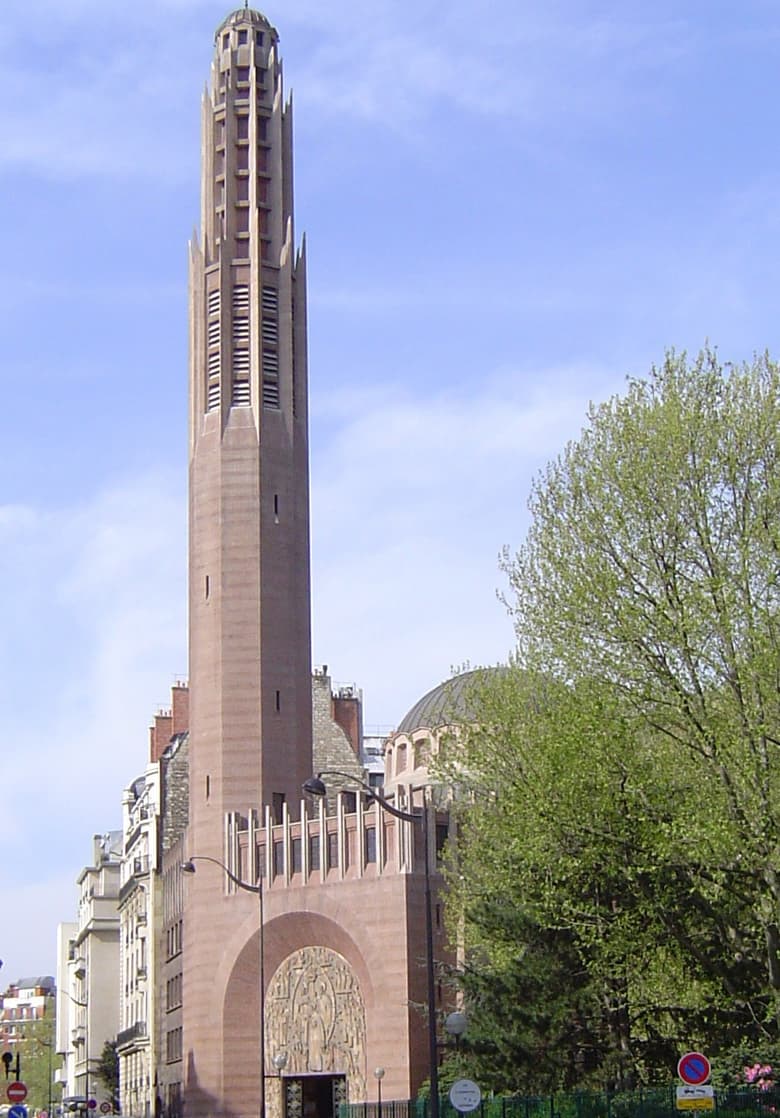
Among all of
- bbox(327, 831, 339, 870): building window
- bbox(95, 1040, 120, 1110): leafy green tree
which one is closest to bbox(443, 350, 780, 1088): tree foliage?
bbox(327, 831, 339, 870): building window

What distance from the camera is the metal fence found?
2698 cm

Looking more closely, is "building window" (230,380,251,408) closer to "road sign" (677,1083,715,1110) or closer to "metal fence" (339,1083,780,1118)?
"metal fence" (339,1083,780,1118)

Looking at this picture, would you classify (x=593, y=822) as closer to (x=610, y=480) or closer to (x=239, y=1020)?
(x=610, y=480)

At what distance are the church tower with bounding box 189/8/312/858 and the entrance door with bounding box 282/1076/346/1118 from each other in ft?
28.7

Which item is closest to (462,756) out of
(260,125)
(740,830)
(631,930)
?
(631,930)

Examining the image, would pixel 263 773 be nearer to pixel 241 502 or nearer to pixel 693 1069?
pixel 241 502

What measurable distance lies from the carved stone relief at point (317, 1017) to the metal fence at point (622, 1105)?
685 inches

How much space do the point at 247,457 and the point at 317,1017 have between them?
20.8 meters

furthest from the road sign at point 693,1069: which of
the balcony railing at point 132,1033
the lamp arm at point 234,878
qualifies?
the balcony railing at point 132,1033

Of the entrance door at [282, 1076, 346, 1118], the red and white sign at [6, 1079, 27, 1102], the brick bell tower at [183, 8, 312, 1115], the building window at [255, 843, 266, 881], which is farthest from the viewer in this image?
the brick bell tower at [183, 8, 312, 1115]

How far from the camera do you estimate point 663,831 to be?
26.8 meters

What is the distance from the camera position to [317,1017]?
5734 cm

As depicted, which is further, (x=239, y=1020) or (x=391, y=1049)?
(x=239, y=1020)

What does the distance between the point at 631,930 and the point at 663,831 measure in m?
2.85
